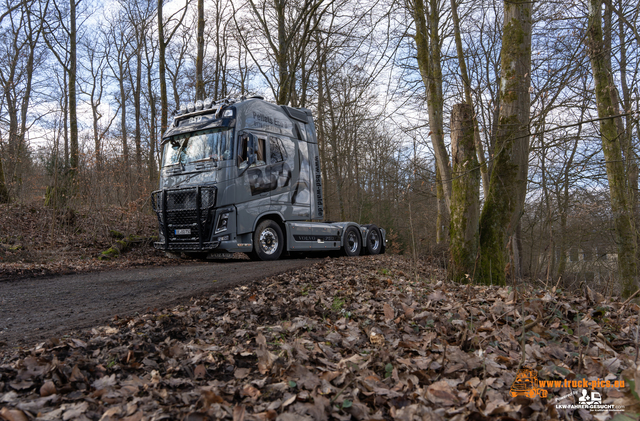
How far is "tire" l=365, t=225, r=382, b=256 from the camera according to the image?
44.9ft

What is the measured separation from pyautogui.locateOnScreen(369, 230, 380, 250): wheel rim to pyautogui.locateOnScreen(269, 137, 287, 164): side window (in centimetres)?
490

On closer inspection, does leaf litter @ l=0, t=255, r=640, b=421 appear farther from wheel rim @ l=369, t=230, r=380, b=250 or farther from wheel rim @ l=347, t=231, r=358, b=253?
wheel rim @ l=369, t=230, r=380, b=250

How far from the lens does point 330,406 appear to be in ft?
7.38

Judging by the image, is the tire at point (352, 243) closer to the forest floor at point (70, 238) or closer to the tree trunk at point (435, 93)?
the tree trunk at point (435, 93)

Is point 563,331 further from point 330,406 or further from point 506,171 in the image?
point 506,171

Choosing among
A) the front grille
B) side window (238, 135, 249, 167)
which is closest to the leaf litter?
the front grille

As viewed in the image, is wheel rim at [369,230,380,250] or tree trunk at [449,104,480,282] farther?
wheel rim at [369,230,380,250]

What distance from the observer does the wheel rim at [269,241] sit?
987cm

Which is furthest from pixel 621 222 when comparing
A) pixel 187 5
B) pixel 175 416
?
pixel 187 5

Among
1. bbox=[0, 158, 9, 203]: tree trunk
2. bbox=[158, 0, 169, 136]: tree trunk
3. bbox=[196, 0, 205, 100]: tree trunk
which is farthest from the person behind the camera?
bbox=[158, 0, 169, 136]: tree trunk

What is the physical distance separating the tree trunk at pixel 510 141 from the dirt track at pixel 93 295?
3.60 m

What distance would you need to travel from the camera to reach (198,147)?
9.48 meters

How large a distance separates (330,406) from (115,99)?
30.4 meters

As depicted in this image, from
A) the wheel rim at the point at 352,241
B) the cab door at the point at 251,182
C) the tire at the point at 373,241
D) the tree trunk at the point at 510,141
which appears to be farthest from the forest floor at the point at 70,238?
the tree trunk at the point at 510,141
